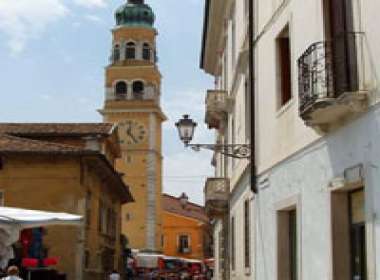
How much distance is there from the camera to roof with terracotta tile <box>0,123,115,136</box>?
36.0 metres

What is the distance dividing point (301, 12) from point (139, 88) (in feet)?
254

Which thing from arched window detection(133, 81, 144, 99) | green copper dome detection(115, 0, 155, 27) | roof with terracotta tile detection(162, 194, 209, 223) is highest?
green copper dome detection(115, 0, 155, 27)

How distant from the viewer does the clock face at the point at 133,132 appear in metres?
87.9

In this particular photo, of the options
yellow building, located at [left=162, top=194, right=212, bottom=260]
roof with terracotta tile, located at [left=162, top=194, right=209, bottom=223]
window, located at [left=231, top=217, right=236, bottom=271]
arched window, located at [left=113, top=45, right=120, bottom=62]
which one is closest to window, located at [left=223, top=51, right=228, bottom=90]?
window, located at [left=231, top=217, right=236, bottom=271]

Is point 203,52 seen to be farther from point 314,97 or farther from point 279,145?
point 314,97

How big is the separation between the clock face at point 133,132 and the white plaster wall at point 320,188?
240ft

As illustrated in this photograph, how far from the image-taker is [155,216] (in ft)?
281

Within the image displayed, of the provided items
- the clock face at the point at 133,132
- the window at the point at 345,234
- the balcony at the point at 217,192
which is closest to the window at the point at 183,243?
the clock face at the point at 133,132

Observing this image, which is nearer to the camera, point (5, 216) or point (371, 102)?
point (371, 102)

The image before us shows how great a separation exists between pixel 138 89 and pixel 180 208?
21577mm

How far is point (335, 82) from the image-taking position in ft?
32.1

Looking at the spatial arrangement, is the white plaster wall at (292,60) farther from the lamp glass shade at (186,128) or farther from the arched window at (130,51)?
the arched window at (130,51)

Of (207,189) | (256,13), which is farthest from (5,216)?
(207,189)

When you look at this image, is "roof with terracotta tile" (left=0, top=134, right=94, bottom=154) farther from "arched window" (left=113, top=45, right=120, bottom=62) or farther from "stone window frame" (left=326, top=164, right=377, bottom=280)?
"arched window" (left=113, top=45, right=120, bottom=62)
